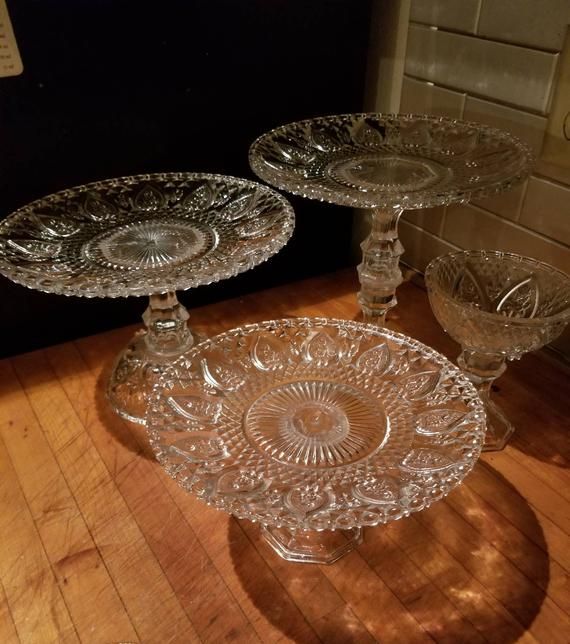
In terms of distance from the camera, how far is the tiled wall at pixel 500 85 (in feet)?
2.57

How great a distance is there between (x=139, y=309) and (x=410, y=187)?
19.3 inches

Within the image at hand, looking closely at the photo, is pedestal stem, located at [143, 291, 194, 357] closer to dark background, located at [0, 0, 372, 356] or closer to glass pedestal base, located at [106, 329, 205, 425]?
glass pedestal base, located at [106, 329, 205, 425]

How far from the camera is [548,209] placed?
33.3 inches

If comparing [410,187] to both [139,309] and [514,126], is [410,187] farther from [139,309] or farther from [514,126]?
[139,309]

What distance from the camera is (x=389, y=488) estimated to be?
0.53 meters

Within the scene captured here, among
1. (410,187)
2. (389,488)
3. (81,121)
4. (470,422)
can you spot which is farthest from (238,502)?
(81,121)

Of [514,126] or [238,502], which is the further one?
[514,126]

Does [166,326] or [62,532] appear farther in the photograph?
[166,326]

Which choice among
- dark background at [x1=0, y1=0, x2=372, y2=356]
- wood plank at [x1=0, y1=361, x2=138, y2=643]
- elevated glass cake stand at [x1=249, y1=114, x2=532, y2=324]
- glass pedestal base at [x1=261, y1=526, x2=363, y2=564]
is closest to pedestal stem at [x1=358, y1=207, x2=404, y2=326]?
elevated glass cake stand at [x1=249, y1=114, x2=532, y2=324]

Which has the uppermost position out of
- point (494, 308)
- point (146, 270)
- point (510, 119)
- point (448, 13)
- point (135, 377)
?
point (448, 13)

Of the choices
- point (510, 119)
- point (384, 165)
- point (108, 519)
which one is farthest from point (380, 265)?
point (108, 519)

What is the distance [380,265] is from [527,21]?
36 centimetres

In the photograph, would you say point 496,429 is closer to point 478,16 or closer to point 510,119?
point 510,119

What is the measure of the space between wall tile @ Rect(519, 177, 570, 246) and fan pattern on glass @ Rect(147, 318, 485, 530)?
0.32 m
